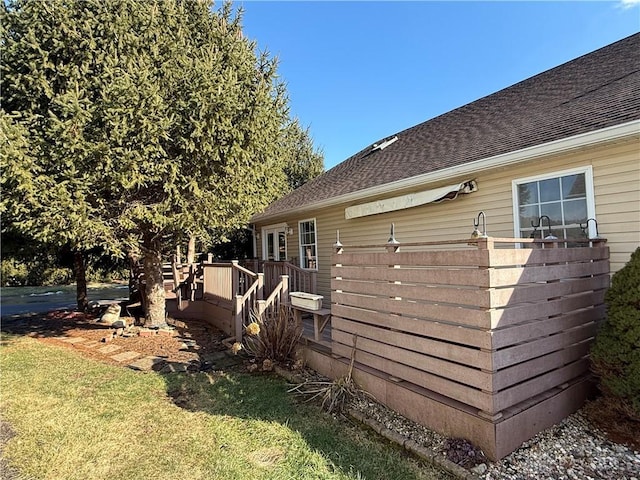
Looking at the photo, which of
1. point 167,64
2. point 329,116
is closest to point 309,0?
point 167,64

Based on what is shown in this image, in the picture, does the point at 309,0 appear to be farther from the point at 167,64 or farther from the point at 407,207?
the point at 407,207

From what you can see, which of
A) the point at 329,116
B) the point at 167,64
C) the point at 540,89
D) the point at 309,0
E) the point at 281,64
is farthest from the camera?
the point at 329,116

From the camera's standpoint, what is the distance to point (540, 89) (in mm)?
7207

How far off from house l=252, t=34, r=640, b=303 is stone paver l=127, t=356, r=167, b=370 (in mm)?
4419

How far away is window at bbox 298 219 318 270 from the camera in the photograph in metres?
9.95

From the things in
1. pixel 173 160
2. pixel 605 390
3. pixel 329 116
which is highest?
pixel 329 116

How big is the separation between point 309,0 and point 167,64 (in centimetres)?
506

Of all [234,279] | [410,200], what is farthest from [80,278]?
[410,200]

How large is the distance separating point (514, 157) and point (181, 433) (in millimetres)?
5405

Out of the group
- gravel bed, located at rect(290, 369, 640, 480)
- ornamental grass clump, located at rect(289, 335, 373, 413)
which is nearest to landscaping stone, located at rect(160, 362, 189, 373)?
ornamental grass clump, located at rect(289, 335, 373, 413)

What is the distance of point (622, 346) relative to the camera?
3246mm

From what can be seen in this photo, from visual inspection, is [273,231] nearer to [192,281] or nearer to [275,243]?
[275,243]

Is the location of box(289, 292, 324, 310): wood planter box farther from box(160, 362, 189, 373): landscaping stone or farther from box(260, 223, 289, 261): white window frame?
box(260, 223, 289, 261): white window frame

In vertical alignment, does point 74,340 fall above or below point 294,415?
above
